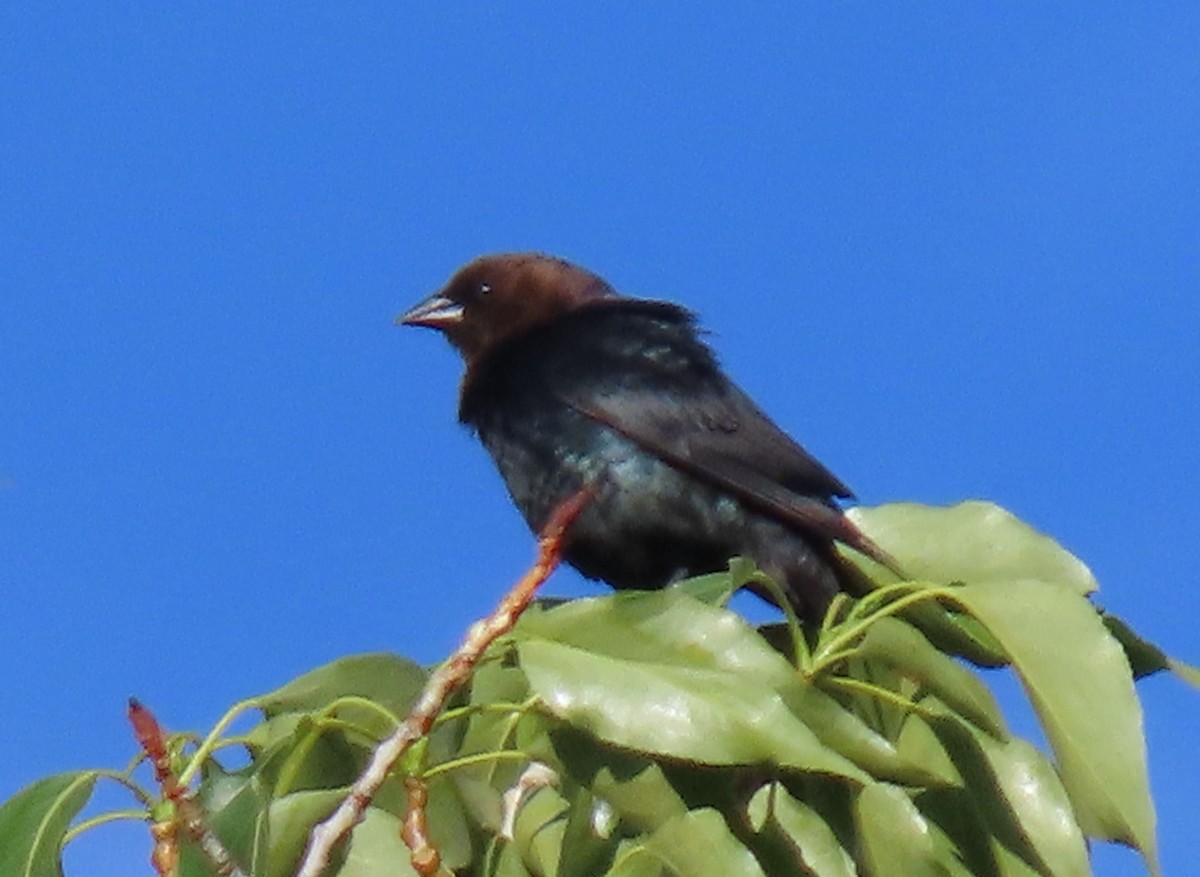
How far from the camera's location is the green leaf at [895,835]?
7.47 feet

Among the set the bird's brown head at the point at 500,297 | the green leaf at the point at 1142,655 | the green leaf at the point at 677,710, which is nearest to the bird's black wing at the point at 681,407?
the bird's brown head at the point at 500,297

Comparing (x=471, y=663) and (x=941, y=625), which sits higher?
(x=941, y=625)

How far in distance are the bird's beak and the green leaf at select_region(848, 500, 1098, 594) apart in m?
2.90

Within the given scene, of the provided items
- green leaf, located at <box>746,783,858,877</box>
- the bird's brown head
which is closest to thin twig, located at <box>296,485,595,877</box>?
green leaf, located at <box>746,783,858,877</box>

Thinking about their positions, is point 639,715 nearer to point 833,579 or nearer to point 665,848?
point 665,848

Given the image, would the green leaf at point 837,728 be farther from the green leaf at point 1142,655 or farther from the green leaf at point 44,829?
the green leaf at point 44,829

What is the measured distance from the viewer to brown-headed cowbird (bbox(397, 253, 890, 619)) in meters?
4.47

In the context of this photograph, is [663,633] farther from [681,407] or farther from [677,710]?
[681,407]

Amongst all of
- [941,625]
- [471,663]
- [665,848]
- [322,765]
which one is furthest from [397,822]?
[941,625]

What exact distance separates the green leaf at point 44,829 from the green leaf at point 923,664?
88 centimetres

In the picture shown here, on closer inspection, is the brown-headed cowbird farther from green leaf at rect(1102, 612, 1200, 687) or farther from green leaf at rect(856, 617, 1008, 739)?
green leaf at rect(856, 617, 1008, 739)

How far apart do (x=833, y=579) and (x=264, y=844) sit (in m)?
2.09

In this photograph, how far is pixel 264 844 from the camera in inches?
81.3

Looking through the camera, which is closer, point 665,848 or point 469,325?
point 665,848
